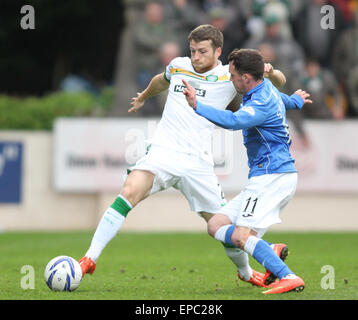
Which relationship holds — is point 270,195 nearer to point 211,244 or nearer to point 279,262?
point 279,262

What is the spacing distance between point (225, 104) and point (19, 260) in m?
3.82

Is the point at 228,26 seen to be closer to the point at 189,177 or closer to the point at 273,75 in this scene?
the point at 273,75

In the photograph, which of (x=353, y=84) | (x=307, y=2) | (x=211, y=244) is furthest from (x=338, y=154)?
(x=211, y=244)

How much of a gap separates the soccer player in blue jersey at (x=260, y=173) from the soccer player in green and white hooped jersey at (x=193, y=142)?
0.47 m

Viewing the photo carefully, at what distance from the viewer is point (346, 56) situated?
17062 mm

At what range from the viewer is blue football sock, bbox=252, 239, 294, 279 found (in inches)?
284

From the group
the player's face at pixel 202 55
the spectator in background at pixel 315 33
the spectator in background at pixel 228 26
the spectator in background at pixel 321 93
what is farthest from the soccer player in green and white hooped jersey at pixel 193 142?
the spectator in background at pixel 315 33

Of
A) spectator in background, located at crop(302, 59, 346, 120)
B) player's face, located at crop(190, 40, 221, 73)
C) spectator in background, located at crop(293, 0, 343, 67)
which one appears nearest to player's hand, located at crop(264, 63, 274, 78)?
player's face, located at crop(190, 40, 221, 73)

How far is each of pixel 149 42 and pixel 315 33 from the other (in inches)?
122

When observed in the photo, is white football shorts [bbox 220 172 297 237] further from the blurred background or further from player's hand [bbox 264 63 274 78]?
the blurred background

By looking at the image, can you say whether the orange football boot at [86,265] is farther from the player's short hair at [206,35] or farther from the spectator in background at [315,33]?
the spectator in background at [315,33]

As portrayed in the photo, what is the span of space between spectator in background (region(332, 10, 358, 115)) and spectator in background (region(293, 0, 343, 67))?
16cm

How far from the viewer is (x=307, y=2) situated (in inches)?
677

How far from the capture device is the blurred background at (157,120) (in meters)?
16.1
